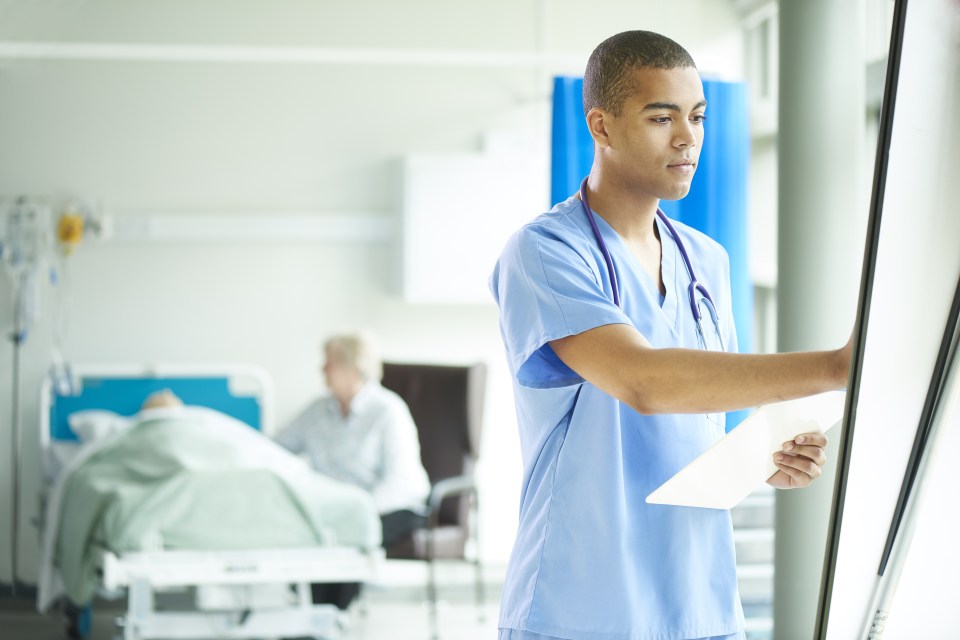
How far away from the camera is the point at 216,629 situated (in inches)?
131

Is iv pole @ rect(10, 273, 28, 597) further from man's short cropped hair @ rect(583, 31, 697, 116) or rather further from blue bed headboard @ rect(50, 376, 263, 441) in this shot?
man's short cropped hair @ rect(583, 31, 697, 116)

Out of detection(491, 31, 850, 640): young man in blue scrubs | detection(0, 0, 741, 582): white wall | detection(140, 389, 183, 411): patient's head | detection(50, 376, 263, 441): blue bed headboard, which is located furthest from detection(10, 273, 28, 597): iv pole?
detection(491, 31, 850, 640): young man in blue scrubs

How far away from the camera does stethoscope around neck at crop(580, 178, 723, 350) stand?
1.29 m

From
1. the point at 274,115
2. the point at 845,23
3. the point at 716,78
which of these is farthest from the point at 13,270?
the point at 845,23

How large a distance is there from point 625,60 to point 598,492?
0.47 m

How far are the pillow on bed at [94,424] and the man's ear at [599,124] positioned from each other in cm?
353

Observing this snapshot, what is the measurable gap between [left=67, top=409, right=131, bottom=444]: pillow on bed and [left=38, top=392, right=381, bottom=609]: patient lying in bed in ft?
2.18

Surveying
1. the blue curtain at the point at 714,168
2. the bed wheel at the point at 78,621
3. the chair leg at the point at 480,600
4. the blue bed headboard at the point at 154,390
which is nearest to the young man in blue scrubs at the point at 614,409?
the blue curtain at the point at 714,168

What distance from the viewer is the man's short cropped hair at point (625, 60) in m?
1.22

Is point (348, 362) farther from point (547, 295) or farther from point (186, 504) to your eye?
point (547, 295)

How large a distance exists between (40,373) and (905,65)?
465cm

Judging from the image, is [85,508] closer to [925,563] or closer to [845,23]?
[845,23]

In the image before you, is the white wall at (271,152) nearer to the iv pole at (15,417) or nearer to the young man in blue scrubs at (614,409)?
the iv pole at (15,417)

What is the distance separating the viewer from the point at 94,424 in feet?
14.8
